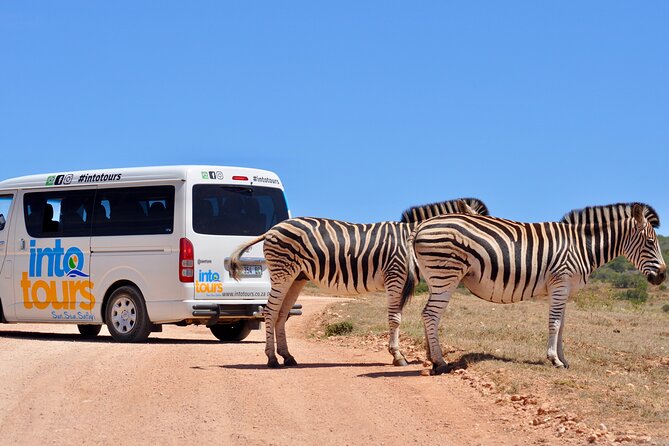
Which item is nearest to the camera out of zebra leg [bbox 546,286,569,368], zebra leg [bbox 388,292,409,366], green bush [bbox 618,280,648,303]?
zebra leg [bbox 546,286,569,368]

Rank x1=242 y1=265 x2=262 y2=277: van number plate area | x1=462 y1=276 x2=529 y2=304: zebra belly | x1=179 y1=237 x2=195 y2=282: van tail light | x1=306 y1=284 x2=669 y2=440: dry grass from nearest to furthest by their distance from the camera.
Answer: x1=306 y1=284 x2=669 y2=440: dry grass → x1=462 y1=276 x2=529 y2=304: zebra belly → x1=179 y1=237 x2=195 y2=282: van tail light → x1=242 y1=265 x2=262 y2=277: van number plate area

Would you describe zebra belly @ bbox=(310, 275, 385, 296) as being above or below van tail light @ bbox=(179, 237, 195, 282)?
below

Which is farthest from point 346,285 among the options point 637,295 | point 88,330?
point 637,295

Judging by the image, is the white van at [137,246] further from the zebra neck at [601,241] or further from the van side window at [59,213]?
the zebra neck at [601,241]

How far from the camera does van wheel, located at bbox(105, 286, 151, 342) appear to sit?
1620 centimetres

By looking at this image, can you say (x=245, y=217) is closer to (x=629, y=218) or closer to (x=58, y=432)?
(x=629, y=218)

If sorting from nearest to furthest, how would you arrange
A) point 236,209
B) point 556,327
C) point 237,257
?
point 556,327 → point 237,257 → point 236,209

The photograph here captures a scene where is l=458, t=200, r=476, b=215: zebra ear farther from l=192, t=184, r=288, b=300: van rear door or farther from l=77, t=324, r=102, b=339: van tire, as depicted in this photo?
l=77, t=324, r=102, b=339: van tire

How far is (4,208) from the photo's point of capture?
1819cm

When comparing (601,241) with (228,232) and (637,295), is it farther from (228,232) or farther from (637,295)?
(637,295)

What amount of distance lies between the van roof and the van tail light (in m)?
1.00

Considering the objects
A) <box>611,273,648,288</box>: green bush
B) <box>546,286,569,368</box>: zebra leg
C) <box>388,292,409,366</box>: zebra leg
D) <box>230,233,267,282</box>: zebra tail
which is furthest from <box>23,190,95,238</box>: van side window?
<box>611,273,648,288</box>: green bush

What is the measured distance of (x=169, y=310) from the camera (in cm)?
1576

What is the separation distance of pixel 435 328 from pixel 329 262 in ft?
5.83
